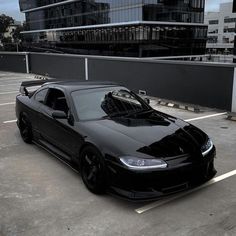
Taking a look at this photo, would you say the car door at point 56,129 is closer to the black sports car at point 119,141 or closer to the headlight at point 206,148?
the black sports car at point 119,141

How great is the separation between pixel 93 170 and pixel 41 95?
2.56 metres

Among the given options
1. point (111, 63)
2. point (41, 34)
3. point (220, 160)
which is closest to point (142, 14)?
point (41, 34)

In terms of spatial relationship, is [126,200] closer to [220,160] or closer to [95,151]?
[95,151]

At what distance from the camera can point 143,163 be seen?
14.5ft

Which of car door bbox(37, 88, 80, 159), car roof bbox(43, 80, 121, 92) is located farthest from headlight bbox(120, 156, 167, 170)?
car roof bbox(43, 80, 121, 92)

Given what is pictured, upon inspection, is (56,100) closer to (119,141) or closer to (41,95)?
(41,95)

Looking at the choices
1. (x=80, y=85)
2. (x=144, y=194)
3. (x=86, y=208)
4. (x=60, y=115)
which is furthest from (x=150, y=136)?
(x=80, y=85)

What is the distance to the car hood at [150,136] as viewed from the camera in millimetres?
4633

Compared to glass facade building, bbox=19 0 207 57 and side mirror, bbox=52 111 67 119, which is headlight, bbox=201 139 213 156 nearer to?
side mirror, bbox=52 111 67 119

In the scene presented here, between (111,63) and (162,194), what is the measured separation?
1141 cm

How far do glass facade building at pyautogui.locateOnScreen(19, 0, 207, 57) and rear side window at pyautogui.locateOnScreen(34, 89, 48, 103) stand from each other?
5662 centimetres

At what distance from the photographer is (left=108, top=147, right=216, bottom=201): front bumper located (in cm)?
438

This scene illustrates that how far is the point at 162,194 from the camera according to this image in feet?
14.5

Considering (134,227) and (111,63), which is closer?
(134,227)
